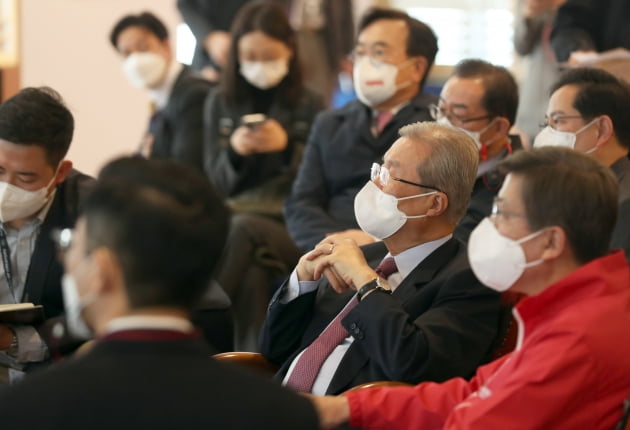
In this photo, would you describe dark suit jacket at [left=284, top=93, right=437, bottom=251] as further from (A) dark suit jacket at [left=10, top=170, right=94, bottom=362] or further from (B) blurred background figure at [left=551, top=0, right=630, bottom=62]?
(A) dark suit jacket at [left=10, top=170, right=94, bottom=362]

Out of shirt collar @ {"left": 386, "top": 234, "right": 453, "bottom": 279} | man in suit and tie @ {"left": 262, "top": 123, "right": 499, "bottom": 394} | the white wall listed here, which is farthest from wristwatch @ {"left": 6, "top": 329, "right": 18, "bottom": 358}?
the white wall

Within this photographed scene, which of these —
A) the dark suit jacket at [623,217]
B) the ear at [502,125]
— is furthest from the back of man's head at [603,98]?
the ear at [502,125]

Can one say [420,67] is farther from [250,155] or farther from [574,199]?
[574,199]

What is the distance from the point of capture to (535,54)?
4.88m

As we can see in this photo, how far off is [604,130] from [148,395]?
1.98 metres

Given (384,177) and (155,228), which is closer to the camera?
(155,228)

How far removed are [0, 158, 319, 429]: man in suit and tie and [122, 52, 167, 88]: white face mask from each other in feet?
11.4

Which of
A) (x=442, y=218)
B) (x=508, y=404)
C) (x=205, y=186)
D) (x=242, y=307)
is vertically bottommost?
(x=242, y=307)

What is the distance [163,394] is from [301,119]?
3.16 meters

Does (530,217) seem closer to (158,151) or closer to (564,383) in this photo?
(564,383)

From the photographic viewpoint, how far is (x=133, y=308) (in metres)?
1.53

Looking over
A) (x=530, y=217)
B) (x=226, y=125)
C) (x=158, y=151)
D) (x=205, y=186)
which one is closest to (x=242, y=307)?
(x=226, y=125)

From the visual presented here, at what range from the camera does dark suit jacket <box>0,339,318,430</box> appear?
1.37 m

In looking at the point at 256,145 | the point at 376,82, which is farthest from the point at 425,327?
the point at 256,145
